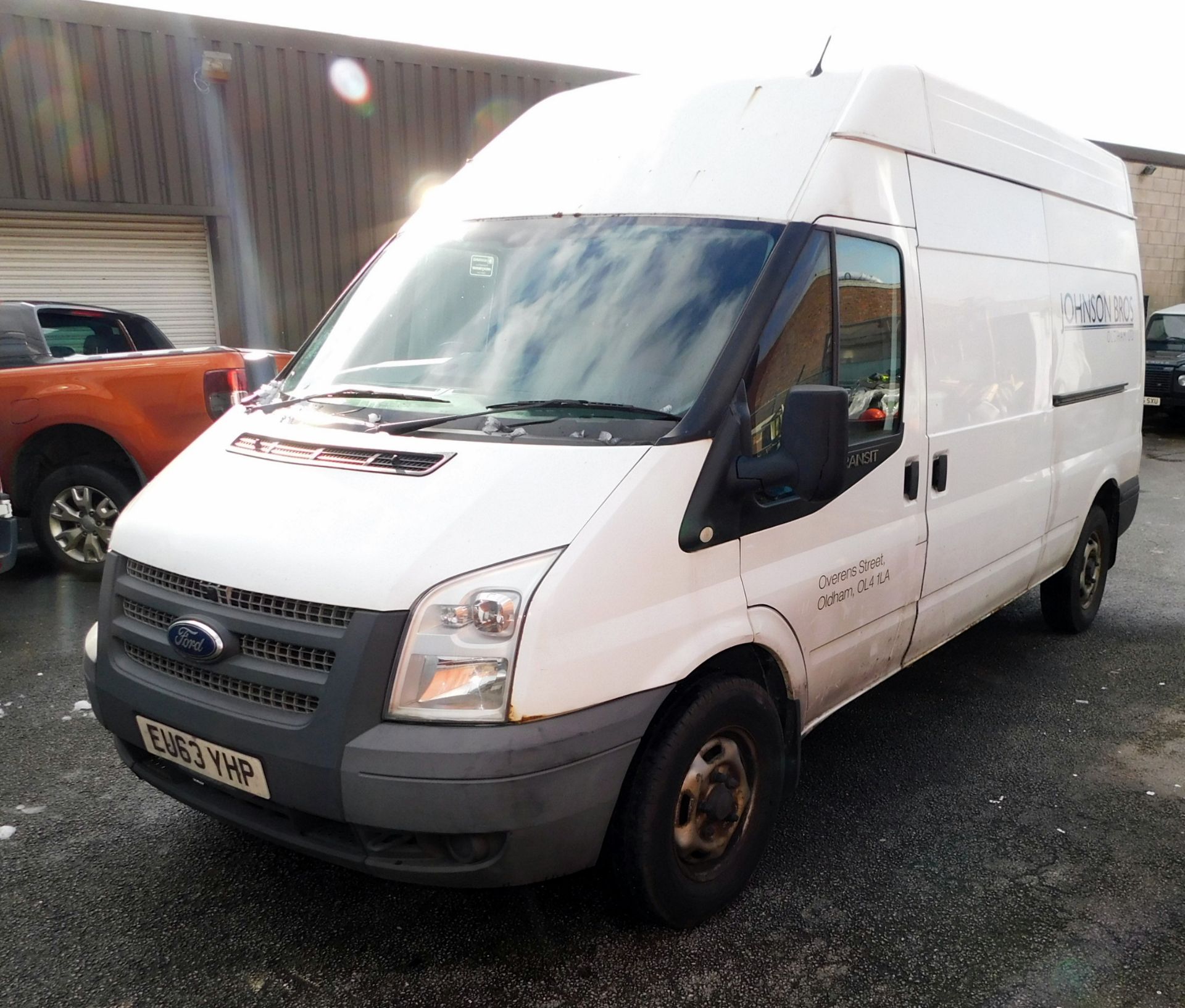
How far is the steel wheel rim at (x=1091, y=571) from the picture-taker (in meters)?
5.57

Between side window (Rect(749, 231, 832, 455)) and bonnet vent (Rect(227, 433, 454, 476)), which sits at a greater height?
side window (Rect(749, 231, 832, 455))

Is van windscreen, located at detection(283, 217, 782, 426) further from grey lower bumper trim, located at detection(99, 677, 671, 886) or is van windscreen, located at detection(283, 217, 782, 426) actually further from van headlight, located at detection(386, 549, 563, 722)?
grey lower bumper trim, located at detection(99, 677, 671, 886)

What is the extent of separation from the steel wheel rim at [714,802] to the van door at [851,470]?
40 cm

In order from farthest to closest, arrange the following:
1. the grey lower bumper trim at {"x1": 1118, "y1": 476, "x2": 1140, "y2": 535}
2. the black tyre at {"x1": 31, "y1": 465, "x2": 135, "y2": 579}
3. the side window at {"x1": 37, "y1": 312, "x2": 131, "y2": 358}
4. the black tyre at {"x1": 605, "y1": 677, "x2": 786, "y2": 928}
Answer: the side window at {"x1": 37, "y1": 312, "x2": 131, "y2": 358} → the black tyre at {"x1": 31, "y1": 465, "x2": 135, "y2": 579} → the grey lower bumper trim at {"x1": 1118, "y1": 476, "x2": 1140, "y2": 535} → the black tyre at {"x1": 605, "y1": 677, "x2": 786, "y2": 928}

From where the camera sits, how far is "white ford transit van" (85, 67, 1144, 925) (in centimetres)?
238

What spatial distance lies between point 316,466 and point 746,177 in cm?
163

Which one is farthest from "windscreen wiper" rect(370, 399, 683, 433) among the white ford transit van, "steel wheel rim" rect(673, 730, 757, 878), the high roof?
"steel wheel rim" rect(673, 730, 757, 878)

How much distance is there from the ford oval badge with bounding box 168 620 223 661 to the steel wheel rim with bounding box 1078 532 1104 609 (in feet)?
15.5

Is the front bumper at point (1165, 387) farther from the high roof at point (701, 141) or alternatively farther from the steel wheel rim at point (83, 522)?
the steel wheel rim at point (83, 522)

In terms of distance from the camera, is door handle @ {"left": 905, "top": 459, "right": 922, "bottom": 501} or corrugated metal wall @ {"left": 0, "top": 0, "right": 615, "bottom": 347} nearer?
door handle @ {"left": 905, "top": 459, "right": 922, "bottom": 501}

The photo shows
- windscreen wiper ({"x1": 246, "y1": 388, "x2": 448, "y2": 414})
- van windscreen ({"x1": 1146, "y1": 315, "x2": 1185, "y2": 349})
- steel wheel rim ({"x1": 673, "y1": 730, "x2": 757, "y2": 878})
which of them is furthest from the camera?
van windscreen ({"x1": 1146, "y1": 315, "x2": 1185, "y2": 349})

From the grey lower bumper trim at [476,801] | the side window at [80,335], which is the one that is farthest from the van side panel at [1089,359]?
the side window at [80,335]

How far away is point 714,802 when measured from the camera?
111 inches

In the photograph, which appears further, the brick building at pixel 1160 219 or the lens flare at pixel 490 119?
the brick building at pixel 1160 219
